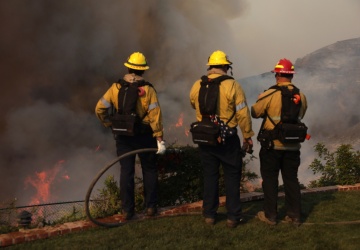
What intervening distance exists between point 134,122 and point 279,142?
173 centimetres

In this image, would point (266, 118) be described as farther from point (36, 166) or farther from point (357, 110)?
point (357, 110)

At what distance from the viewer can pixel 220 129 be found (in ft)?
13.5

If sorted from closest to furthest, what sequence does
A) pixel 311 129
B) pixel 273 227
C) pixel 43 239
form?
pixel 43 239, pixel 273 227, pixel 311 129

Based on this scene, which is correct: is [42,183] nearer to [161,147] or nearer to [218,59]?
[161,147]

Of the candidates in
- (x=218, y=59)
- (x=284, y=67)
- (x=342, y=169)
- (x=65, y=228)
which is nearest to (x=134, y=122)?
(x=218, y=59)

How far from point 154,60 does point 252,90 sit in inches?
630

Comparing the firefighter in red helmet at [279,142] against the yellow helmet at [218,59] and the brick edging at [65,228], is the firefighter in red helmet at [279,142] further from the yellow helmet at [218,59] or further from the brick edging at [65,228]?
the brick edging at [65,228]

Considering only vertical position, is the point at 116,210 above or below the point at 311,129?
below

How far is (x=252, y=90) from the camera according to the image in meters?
31.8

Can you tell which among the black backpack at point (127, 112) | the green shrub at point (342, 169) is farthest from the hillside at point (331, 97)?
the black backpack at point (127, 112)

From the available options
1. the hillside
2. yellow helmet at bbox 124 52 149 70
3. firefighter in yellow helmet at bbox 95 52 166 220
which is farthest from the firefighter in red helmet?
the hillside

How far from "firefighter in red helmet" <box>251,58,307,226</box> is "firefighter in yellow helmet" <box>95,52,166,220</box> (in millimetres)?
1255

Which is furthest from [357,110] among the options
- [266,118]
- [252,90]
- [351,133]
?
[266,118]

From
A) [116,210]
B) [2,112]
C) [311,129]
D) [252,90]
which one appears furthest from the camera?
[311,129]
